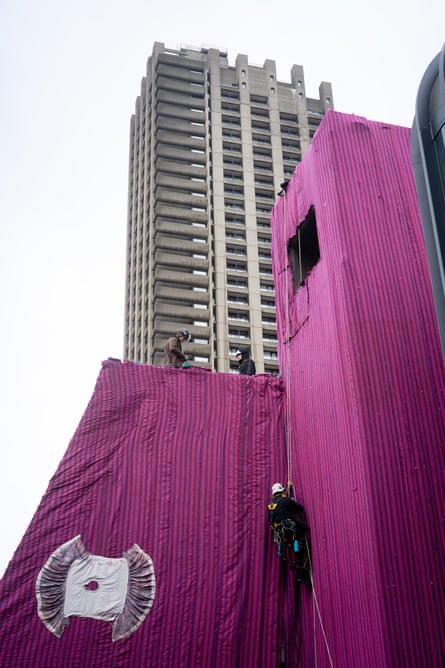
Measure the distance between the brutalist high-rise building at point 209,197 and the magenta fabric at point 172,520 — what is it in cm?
3954

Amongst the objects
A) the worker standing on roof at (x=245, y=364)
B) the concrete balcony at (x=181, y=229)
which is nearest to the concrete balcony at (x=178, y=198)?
the concrete balcony at (x=181, y=229)

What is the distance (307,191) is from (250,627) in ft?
26.3

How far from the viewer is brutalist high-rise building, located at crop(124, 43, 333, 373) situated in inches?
2215

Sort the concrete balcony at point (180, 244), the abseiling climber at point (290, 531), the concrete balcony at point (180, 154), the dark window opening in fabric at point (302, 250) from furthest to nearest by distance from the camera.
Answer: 1. the concrete balcony at point (180, 154)
2. the concrete balcony at point (180, 244)
3. the dark window opening in fabric at point (302, 250)
4. the abseiling climber at point (290, 531)

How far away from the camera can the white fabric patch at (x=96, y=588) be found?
10.7 m

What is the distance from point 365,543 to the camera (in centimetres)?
934

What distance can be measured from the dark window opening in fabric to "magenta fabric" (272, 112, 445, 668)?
0.37m

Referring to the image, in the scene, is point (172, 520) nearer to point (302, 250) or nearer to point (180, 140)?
point (302, 250)

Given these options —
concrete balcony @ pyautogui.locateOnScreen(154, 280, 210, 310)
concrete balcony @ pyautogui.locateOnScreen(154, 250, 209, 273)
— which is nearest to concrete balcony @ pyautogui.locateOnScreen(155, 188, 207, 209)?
concrete balcony @ pyautogui.locateOnScreen(154, 250, 209, 273)

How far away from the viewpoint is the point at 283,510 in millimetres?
11227

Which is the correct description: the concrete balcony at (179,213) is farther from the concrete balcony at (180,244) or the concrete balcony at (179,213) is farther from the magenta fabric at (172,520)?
the magenta fabric at (172,520)

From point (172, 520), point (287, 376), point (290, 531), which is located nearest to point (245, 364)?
point (287, 376)

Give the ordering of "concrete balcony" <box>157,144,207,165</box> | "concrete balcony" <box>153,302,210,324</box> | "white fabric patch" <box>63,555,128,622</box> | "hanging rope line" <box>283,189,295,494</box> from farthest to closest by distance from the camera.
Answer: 1. "concrete balcony" <box>157,144,207,165</box>
2. "concrete balcony" <box>153,302,210,324</box>
3. "hanging rope line" <box>283,189,295,494</box>
4. "white fabric patch" <box>63,555,128,622</box>

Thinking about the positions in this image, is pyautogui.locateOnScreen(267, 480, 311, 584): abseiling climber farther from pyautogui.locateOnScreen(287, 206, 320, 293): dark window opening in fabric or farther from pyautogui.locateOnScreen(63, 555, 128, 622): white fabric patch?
pyautogui.locateOnScreen(287, 206, 320, 293): dark window opening in fabric
